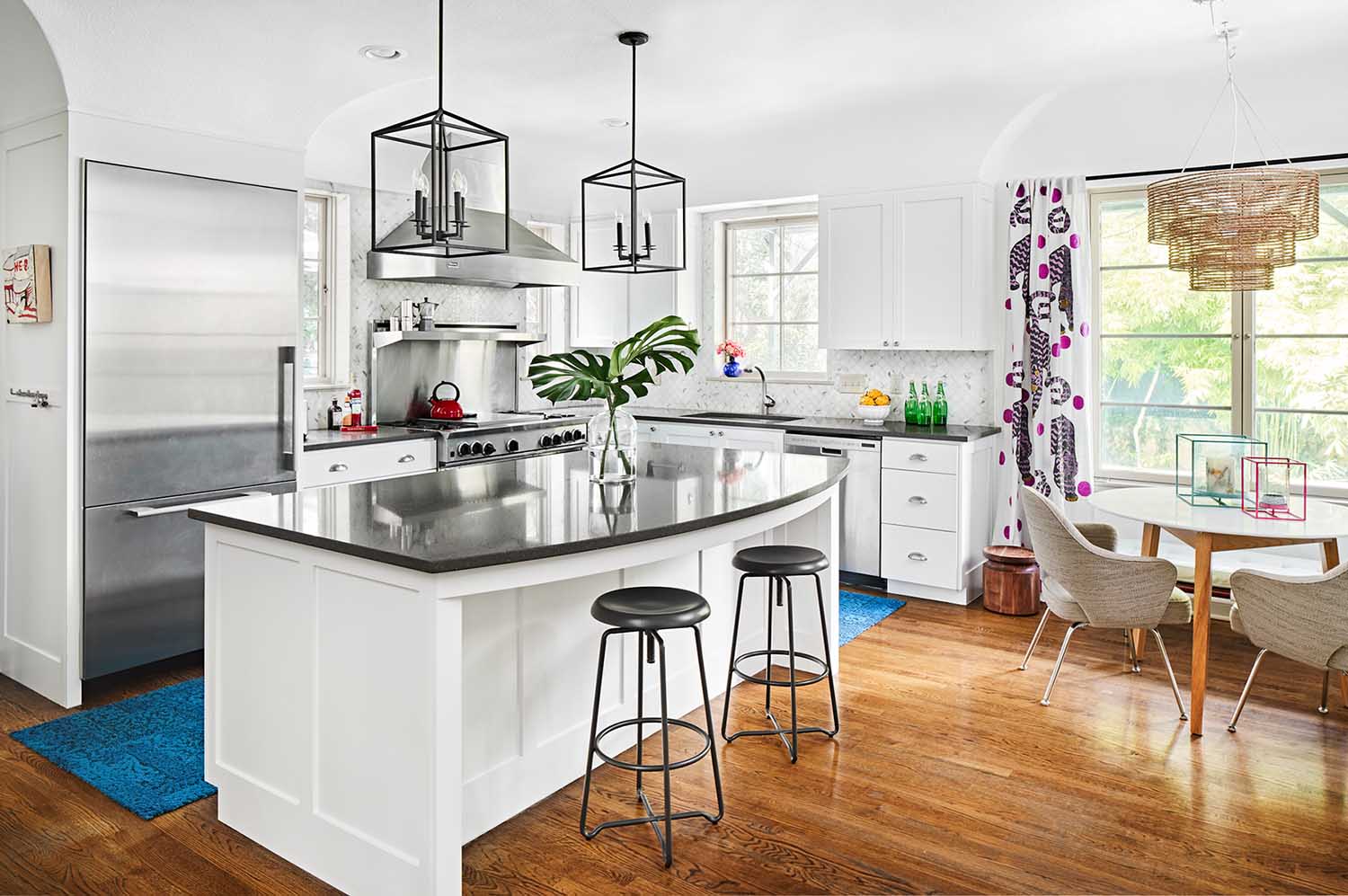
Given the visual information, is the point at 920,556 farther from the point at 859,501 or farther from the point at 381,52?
the point at 381,52

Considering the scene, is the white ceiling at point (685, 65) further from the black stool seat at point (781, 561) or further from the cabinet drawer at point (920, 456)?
the black stool seat at point (781, 561)

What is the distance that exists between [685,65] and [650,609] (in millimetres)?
2750

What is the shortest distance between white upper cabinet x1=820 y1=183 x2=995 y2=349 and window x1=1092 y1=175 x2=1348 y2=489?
697mm

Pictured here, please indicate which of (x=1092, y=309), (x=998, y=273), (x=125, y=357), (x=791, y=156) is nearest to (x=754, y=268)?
(x=791, y=156)

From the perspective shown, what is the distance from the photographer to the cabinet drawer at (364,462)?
4.59 meters

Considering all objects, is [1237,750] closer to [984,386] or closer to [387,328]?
[984,386]

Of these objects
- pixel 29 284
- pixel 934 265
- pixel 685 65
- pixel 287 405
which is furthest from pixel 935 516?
pixel 29 284

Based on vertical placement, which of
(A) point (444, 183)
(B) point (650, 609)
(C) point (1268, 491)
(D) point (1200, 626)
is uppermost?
(A) point (444, 183)

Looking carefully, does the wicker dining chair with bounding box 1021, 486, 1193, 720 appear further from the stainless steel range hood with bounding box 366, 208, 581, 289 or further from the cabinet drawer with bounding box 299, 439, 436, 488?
the stainless steel range hood with bounding box 366, 208, 581, 289

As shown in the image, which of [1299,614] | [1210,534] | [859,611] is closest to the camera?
[1299,614]

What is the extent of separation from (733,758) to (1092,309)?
139 inches

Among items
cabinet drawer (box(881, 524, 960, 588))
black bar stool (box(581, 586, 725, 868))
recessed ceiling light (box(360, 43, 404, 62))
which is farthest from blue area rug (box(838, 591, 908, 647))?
recessed ceiling light (box(360, 43, 404, 62))

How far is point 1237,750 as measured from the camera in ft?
10.6

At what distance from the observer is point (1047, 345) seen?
5.23 metres
